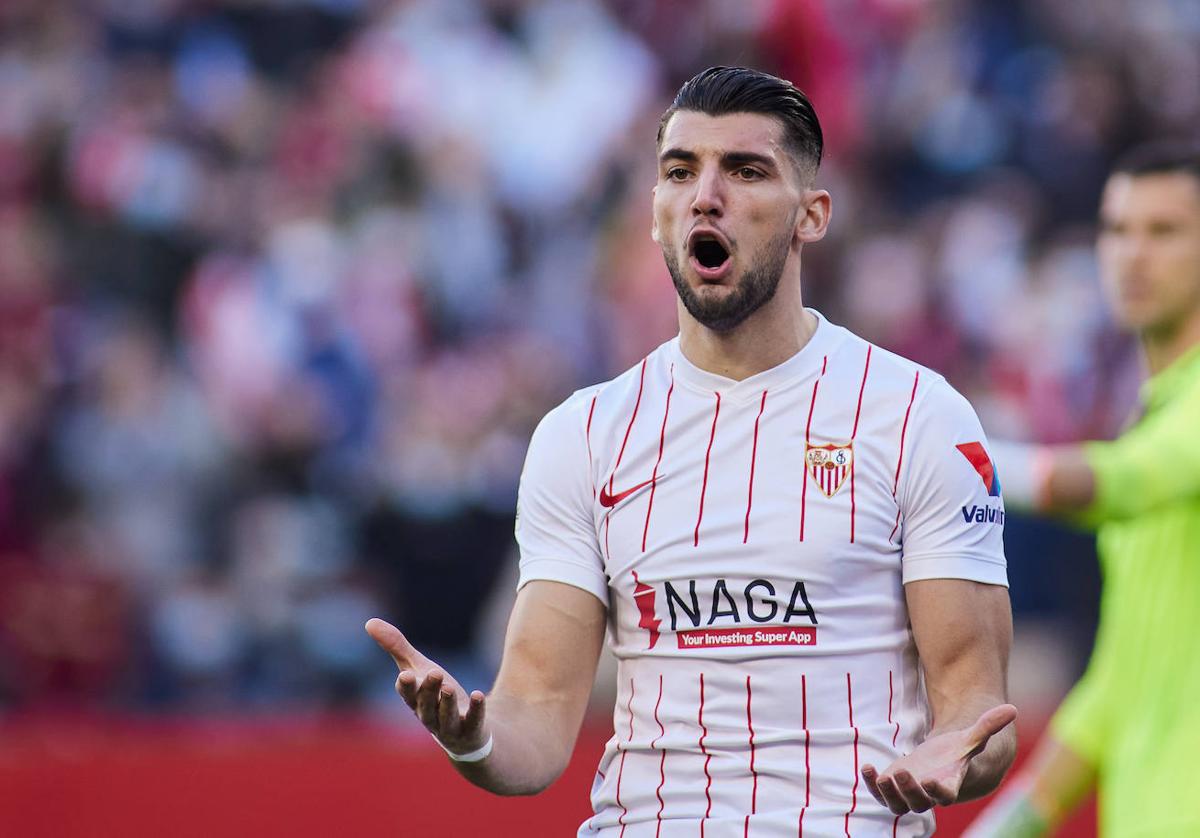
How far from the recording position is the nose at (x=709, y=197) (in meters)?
A: 3.57

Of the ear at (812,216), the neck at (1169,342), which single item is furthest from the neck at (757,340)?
the neck at (1169,342)

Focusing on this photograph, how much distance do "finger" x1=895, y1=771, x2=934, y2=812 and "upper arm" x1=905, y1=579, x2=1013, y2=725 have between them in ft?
0.94

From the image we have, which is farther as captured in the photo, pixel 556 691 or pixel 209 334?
pixel 209 334

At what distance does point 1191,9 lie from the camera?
12.8 m

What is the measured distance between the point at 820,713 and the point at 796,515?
0.38m

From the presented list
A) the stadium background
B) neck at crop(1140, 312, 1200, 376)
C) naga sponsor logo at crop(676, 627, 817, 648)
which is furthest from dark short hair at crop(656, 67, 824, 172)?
the stadium background

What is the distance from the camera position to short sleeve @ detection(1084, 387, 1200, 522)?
4316 millimetres

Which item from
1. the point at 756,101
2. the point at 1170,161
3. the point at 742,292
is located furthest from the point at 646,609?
the point at 1170,161

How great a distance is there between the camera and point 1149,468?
4.39 metres

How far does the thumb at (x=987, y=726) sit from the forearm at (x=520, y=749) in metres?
0.88

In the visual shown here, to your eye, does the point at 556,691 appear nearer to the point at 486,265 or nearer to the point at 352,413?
the point at 352,413

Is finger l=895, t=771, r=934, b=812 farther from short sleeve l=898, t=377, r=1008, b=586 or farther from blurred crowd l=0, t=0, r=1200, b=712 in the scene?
blurred crowd l=0, t=0, r=1200, b=712

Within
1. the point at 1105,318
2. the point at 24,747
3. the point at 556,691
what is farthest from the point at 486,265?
the point at 556,691

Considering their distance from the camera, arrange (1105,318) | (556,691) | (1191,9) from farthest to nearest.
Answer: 1. (1191,9)
2. (1105,318)
3. (556,691)
